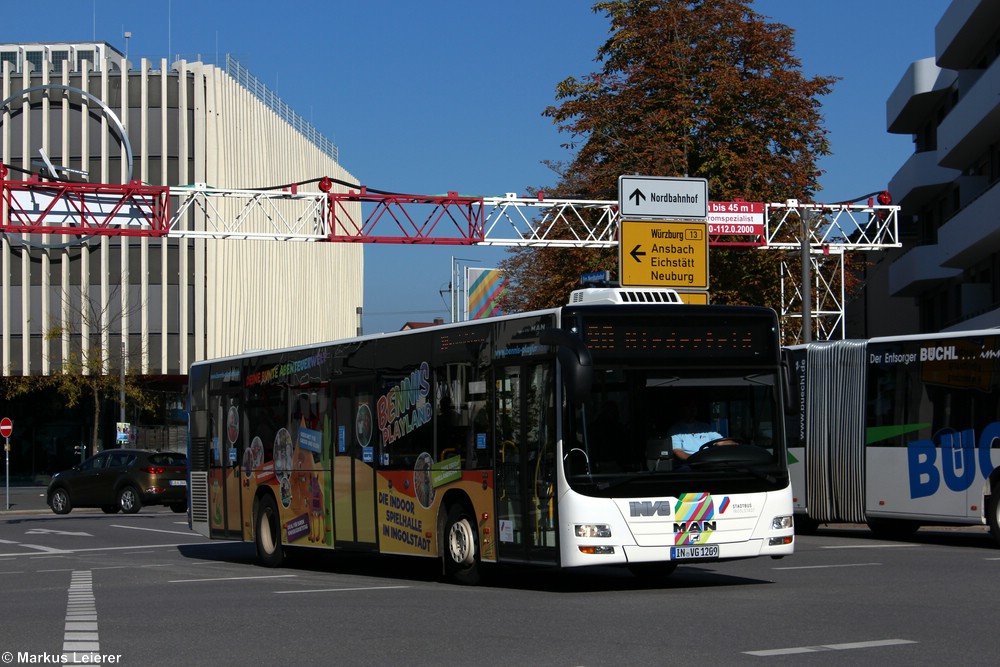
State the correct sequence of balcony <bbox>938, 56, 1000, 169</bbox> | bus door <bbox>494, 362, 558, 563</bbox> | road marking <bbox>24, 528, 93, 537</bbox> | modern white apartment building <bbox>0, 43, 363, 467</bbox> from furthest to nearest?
modern white apartment building <bbox>0, 43, 363, 467</bbox> < balcony <bbox>938, 56, 1000, 169</bbox> < road marking <bbox>24, 528, 93, 537</bbox> < bus door <bbox>494, 362, 558, 563</bbox>

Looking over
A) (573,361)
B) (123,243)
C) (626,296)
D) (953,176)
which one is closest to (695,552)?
(573,361)

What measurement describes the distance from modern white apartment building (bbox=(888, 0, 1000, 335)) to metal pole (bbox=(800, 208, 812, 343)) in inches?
328

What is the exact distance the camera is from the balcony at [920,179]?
179ft

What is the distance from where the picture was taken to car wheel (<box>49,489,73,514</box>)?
125 feet

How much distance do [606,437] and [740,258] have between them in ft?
90.0

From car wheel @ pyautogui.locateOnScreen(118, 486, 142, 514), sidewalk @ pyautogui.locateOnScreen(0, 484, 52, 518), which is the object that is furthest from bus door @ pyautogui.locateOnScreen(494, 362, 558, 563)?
sidewalk @ pyautogui.locateOnScreen(0, 484, 52, 518)

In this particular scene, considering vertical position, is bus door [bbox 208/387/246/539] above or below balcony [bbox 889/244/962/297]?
below

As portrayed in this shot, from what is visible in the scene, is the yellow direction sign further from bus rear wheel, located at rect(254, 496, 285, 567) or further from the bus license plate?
the bus license plate

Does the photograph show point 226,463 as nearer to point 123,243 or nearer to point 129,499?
point 129,499

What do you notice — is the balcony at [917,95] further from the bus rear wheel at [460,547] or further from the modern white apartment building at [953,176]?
the bus rear wheel at [460,547]

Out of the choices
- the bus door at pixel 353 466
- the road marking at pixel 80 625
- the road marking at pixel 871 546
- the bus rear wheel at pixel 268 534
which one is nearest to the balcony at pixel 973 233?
the road marking at pixel 871 546

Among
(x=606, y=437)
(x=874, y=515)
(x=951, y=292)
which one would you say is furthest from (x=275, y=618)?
(x=951, y=292)

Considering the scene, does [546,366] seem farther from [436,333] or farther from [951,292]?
[951,292]

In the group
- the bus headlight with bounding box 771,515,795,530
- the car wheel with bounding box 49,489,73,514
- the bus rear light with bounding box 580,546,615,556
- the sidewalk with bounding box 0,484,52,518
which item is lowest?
the sidewalk with bounding box 0,484,52,518
